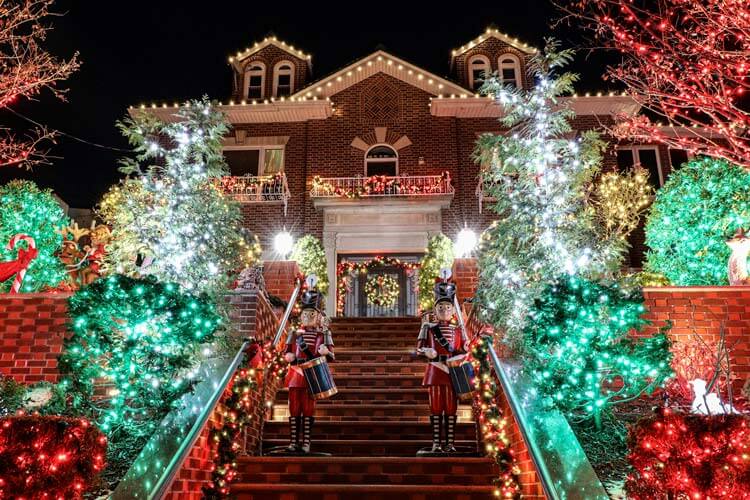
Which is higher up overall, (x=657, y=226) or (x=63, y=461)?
(x=657, y=226)

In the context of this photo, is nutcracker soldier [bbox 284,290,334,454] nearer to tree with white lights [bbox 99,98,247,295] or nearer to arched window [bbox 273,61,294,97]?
tree with white lights [bbox 99,98,247,295]

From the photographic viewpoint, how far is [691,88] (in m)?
7.02

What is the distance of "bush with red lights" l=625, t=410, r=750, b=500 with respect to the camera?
3422mm

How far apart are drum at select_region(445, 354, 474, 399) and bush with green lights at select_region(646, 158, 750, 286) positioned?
6669 millimetres

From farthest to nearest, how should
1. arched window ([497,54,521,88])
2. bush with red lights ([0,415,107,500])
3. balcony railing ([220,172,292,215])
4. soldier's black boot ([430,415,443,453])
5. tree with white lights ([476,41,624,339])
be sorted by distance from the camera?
arched window ([497,54,521,88]) → balcony railing ([220,172,292,215]) → tree with white lights ([476,41,624,339]) → soldier's black boot ([430,415,443,453]) → bush with red lights ([0,415,107,500])

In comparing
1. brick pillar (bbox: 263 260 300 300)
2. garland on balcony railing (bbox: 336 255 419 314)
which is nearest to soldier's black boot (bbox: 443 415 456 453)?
brick pillar (bbox: 263 260 300 300)

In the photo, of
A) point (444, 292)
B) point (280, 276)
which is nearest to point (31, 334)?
point (444, 292)

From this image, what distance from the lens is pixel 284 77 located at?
17.0 metres

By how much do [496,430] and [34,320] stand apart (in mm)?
5578

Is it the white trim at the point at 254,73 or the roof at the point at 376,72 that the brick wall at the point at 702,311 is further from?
the white trim at the point at 254,73

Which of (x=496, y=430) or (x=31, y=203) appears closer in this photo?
(x=496, y=430)

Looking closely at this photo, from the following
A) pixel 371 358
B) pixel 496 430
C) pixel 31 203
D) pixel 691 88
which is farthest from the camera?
pixel 31 203

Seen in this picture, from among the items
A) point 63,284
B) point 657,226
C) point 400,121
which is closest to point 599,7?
point 657,226

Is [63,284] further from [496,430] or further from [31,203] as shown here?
[496,430]
